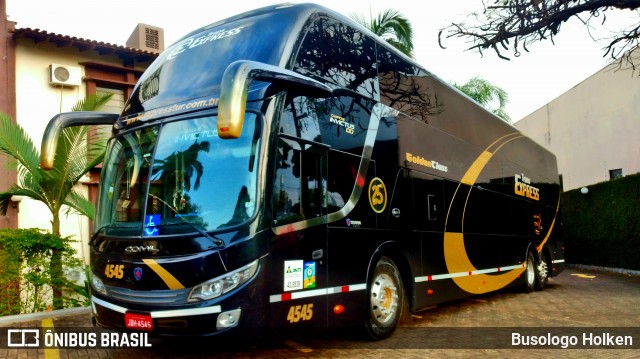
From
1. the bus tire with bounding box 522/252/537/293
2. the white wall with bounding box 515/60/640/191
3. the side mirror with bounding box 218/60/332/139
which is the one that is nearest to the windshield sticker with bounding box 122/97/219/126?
the side mirror with bounding box 218/60/332/139

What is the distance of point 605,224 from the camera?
18.1 m

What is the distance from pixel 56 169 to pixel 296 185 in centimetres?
578

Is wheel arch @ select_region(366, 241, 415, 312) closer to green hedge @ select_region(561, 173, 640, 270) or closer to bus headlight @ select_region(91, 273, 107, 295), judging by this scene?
bus headlight @ select_region(91, 273, 107, 295)

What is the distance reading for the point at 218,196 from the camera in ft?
16.8

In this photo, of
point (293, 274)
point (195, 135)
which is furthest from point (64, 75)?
point (293, 274)

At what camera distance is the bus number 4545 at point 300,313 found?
538cm

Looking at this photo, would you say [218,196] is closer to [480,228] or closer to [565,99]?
[480,228]

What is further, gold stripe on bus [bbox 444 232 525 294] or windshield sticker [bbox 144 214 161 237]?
gold stripe on bus [bbox 444 232 525 294]

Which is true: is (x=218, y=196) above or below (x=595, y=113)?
below

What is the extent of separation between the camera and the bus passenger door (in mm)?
5289

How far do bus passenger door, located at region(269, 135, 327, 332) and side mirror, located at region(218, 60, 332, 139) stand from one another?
25.8 inches

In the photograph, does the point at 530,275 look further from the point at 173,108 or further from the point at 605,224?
the point at 173,108

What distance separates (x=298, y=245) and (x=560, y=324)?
4.97m


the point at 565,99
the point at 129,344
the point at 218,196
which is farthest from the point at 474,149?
the point at 565,99
